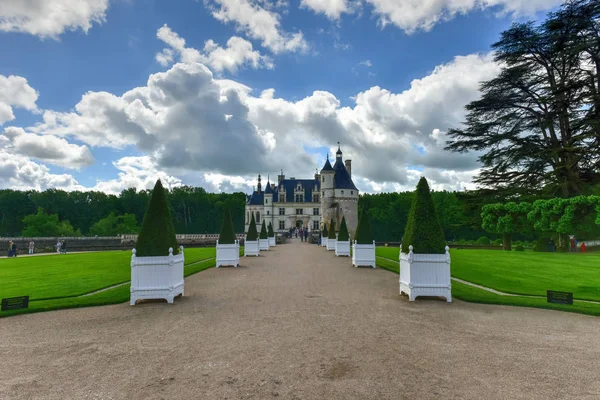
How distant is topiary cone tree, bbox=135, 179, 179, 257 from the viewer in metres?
10.6

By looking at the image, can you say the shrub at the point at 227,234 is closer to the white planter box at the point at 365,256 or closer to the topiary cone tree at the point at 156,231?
the white planter box at the point at 365,256

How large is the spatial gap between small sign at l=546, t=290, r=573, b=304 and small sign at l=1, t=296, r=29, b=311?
14.9 m

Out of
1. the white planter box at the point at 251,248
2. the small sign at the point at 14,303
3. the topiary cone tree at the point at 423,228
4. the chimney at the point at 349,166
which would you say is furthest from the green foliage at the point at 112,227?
the topiary cone tree at the point at 423,228

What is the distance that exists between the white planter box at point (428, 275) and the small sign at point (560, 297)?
2786mm

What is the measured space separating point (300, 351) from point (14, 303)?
27.2 ft

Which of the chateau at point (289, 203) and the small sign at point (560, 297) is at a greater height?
the chateau at point (289, 203)

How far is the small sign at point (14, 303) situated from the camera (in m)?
9.20

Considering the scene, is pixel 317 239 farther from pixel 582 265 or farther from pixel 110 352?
pixel 110 352

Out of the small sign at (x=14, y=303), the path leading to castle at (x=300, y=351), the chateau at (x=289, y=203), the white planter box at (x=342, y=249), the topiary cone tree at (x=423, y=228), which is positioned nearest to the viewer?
the path leading to castle at (x=300, y=351)

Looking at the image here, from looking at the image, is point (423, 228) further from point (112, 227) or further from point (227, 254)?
point (112, 227)

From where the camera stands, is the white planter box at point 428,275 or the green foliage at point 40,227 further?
the green foliage at point 40,227

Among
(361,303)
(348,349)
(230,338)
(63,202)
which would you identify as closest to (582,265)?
(361,303)

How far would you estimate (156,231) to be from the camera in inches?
428

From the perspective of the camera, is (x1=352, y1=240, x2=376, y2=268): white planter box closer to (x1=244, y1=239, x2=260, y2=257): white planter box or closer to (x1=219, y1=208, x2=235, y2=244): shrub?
(x1=219, y1=208, x2=235, y2=244): shrub
